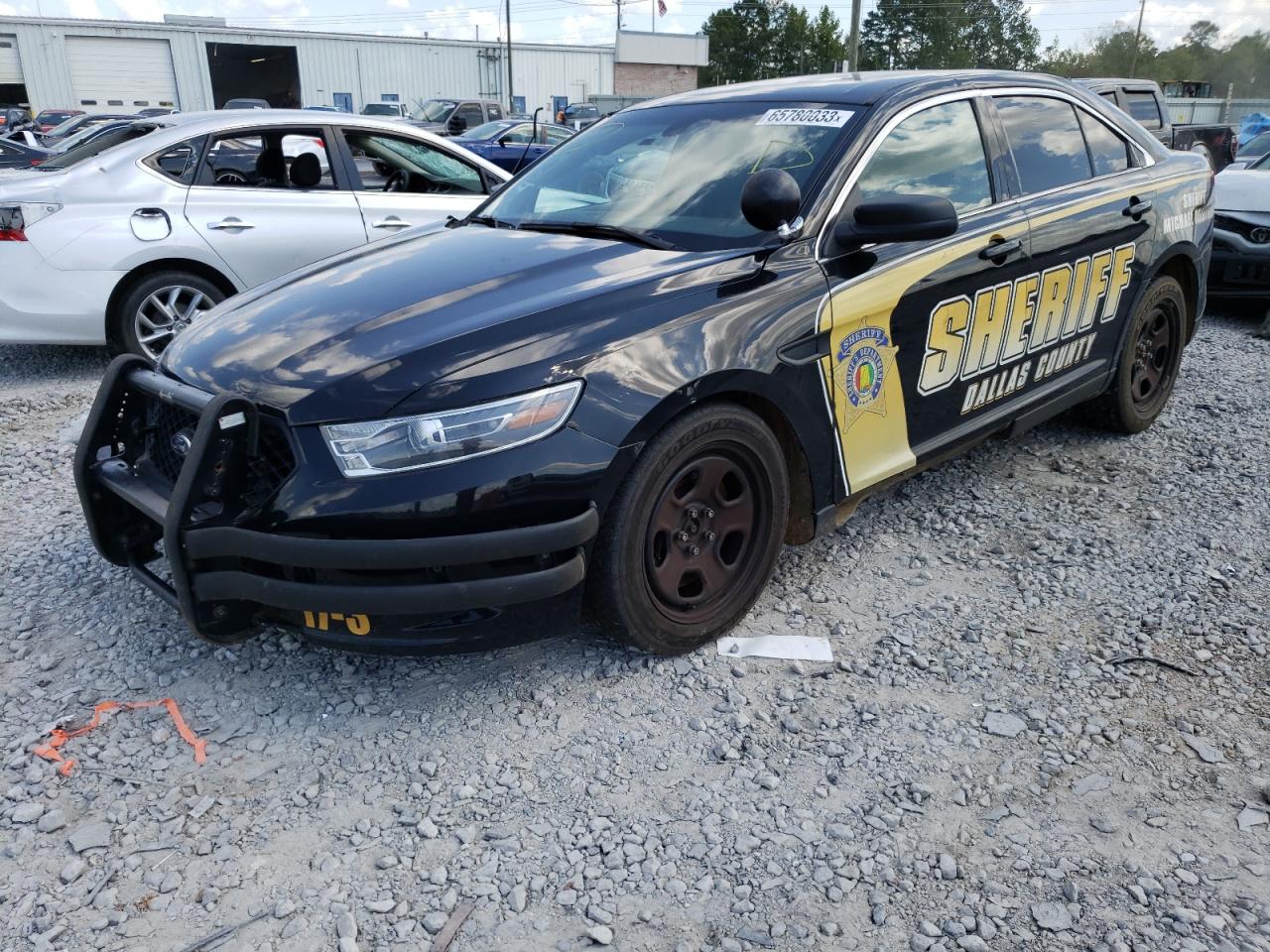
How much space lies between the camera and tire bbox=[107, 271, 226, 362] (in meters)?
5.98

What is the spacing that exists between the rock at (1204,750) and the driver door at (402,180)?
Answer: 5.14 m

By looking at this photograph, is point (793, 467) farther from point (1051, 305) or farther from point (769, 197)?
point (1051, 305)

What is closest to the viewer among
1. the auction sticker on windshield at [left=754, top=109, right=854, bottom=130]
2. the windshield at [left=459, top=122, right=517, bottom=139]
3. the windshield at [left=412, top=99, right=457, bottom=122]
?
the auction sticker on windshield at [left=754, top=109, right=854, bottom=130]

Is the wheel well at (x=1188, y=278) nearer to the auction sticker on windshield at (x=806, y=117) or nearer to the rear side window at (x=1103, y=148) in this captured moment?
the rear side window at (x=1103, y=148)

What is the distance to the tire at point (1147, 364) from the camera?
4.80 m

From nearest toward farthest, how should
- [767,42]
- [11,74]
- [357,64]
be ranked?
[11,74] < [357,64] < [767,42]

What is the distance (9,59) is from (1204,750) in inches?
2333

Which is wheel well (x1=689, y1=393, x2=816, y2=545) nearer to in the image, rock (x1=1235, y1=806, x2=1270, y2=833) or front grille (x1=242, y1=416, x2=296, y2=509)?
front grille (x1=242, y1=416, x2=296, y2=509)

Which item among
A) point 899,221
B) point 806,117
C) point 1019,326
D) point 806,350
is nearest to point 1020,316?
point 1019,326

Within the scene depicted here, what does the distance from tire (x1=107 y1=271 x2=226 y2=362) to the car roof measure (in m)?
3.28

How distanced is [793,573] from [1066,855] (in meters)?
1.55

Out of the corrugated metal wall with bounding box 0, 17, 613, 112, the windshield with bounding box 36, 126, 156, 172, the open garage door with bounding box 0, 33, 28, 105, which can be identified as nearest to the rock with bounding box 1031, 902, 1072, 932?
the windshield with bounding box 36, 126, 156, 172

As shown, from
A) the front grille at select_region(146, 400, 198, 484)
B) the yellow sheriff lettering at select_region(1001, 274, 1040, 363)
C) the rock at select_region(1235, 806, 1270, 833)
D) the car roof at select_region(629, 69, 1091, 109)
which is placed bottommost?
the rock at select_region(1235, 806, 1270, 833)

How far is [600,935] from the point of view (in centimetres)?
215
